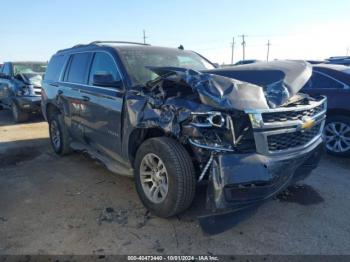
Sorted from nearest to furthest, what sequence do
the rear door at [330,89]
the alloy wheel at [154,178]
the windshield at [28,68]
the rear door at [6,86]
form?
the alloy wheel at [154,178] → the rear door at [330,89] → the rear door at [6,86] → the windshield at [28,68]

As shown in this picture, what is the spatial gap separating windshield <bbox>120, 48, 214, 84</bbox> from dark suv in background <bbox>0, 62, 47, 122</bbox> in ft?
22.1

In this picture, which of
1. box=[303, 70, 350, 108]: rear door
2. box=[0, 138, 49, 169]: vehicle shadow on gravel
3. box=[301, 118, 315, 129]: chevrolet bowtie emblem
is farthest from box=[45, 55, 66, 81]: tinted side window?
box=[303, 70, 350, 108]: rear door

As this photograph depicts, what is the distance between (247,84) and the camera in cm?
319

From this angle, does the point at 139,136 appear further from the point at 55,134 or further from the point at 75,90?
the point at 55,134

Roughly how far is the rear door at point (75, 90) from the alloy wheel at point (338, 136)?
430cm

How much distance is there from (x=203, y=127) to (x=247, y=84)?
25.6 inches

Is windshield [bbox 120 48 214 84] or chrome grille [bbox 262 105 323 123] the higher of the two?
windshield [bbox 120 48 214 84]

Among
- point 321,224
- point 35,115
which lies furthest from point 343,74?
point 35,115

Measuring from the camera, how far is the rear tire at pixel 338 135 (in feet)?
19.0

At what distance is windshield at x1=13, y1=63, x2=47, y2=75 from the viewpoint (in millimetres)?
11591

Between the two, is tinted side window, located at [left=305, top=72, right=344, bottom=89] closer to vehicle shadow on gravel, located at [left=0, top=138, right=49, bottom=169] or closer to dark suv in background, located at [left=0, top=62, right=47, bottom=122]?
vehicle shadow on gravel, located at [left=0, top=138, right=49, bottom=169]

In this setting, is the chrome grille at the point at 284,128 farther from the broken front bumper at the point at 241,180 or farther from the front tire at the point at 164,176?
the front tire at the point at 164,176

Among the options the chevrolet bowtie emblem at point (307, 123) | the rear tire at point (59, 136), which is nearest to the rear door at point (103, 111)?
the rear tire at point (59, 136)

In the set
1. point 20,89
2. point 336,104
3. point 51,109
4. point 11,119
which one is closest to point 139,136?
point 51,109
